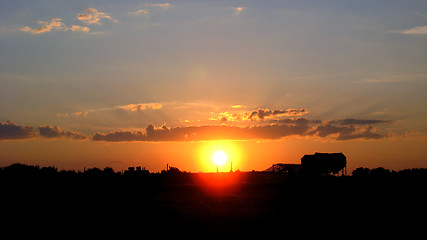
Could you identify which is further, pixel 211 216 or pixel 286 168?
pixel 286 168

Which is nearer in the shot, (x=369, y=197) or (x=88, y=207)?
(x=88, y=207)

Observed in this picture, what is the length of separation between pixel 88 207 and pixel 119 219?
7.13 m

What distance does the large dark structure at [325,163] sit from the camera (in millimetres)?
87375

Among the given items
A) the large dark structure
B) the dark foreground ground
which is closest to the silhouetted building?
the large dark structure

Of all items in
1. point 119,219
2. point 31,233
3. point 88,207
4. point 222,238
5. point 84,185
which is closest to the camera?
point 222,238

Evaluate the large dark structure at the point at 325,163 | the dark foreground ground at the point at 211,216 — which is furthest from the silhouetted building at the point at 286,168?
the dark foreground ground at the point at 211,216

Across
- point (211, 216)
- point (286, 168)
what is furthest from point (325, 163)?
point (211, 216)

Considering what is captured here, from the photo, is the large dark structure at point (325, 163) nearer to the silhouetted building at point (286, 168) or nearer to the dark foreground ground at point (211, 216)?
the silhouetted building at point (286, 168)

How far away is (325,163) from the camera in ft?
287

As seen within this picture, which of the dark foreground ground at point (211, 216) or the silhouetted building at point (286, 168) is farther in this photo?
the silhouetted building at point (286, 168)

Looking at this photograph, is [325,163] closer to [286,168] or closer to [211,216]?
[286,168]

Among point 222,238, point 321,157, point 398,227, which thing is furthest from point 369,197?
point 321,157

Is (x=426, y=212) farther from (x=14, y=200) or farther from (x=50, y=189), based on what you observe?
(x=50, y=189)

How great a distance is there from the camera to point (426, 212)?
95.6 feet
